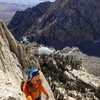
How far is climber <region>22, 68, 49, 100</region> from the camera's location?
1338 centimetres

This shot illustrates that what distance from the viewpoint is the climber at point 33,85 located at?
1338 cm

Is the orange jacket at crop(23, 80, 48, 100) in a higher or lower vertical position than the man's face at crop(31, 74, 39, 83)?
lower

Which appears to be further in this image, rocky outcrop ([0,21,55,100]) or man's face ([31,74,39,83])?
man's face ([31,74,39,83])

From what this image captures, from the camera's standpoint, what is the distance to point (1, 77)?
1312 centimetres

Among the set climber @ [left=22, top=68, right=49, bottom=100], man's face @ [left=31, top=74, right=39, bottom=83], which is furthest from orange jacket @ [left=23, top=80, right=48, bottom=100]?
man's face @ [left=31, top=74, right=39, bottom=83]

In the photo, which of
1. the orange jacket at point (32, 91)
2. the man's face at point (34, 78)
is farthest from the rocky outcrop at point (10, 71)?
the man's face at point (34, 78)

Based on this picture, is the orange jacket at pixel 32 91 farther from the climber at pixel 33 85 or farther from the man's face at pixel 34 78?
the man's face at pixel 34 78

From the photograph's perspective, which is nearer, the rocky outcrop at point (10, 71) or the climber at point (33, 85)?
the rocky outcrop at point (10, 71)


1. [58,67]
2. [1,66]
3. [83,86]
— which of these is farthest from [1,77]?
[58,67]

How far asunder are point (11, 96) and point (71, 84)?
252 ft

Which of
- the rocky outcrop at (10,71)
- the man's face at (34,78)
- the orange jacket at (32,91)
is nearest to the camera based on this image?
the rocky outcrop at (10,71)

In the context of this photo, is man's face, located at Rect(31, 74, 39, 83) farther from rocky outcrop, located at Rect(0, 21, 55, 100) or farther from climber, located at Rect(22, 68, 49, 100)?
rocky outcrop, located at Rect(0, 21, 55, 100)

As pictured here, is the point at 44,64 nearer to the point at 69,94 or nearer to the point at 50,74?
the point at 50,74

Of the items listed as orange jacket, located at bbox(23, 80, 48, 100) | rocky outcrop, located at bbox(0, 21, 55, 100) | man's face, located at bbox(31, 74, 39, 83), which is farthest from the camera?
orange jacket, located at bbox(23, 80, 48, 100)
